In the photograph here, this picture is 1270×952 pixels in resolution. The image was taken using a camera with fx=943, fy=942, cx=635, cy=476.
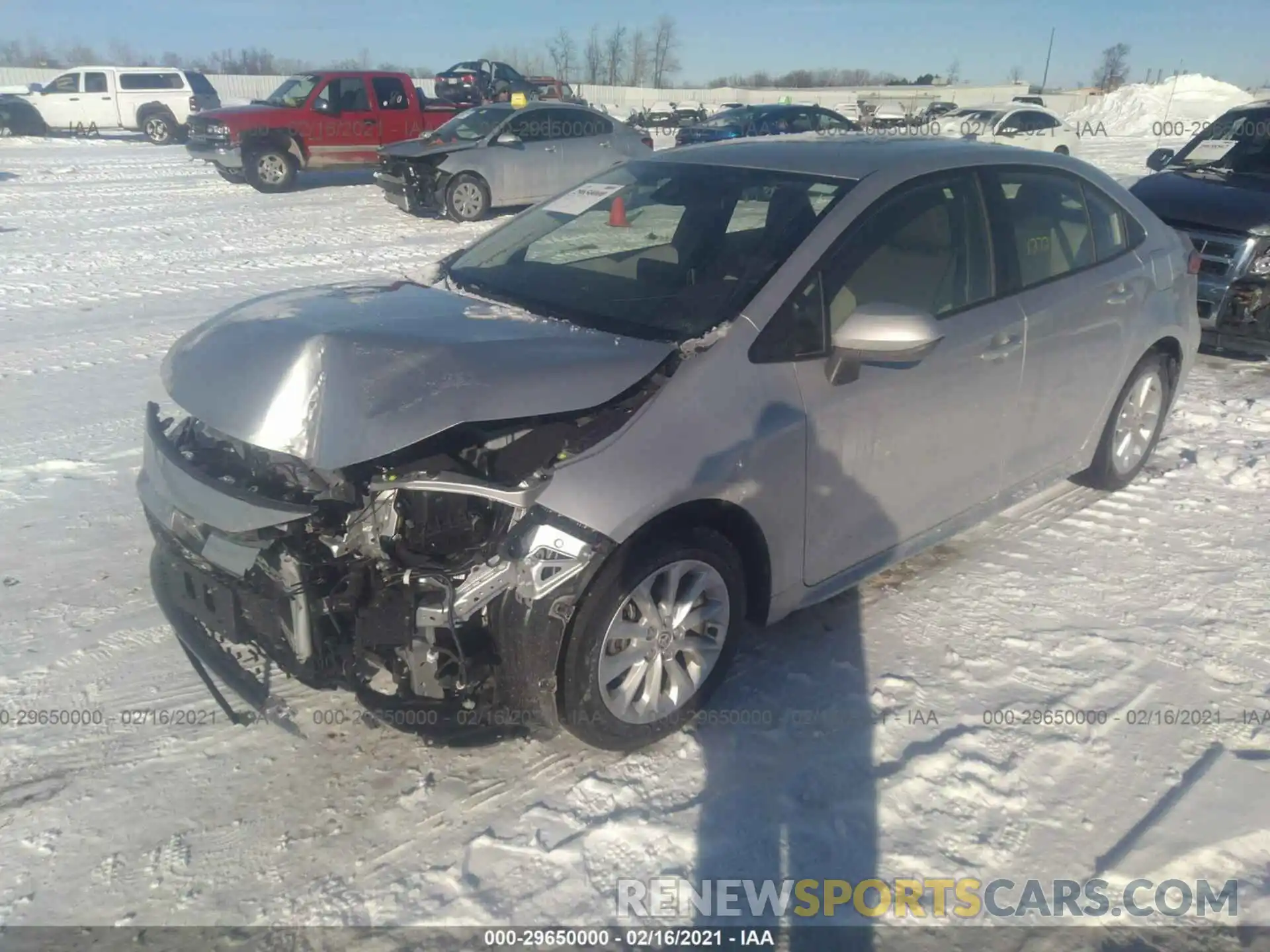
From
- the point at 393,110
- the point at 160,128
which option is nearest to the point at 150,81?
the point at 160,128

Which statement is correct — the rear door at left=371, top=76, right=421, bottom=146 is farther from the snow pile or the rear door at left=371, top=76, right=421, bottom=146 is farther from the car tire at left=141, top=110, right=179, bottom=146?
the snow pile

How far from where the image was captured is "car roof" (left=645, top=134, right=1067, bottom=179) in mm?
3721

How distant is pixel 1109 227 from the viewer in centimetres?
461

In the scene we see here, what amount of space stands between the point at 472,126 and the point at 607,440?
12860mm

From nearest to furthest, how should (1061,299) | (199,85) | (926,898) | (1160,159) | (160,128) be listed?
1. (926,898)
2. (1061,299)
3. (1160,159)
4. (160,128)
5. (199,85)

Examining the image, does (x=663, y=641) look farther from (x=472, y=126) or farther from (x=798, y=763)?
(x=472, y=126)

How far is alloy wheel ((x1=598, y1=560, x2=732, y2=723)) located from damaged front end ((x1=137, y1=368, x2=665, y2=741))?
232mm

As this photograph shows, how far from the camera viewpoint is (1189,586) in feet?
13.8

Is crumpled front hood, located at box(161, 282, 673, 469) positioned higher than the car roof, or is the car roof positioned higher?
the car roof

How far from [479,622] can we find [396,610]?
0.79ft

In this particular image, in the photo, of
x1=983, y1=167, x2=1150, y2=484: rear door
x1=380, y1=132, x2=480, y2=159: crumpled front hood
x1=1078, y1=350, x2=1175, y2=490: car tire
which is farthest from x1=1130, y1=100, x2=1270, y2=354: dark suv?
x1=380, y1=132, x2=480, y2=159: crumpled front hood

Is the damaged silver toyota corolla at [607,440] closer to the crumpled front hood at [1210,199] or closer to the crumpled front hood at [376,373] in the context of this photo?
the crumpled front hood at [376,373]

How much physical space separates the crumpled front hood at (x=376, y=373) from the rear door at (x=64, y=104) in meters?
27.8

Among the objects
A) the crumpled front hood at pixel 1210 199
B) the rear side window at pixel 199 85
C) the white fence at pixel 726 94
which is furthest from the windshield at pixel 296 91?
the white fence at pixel 726 94
